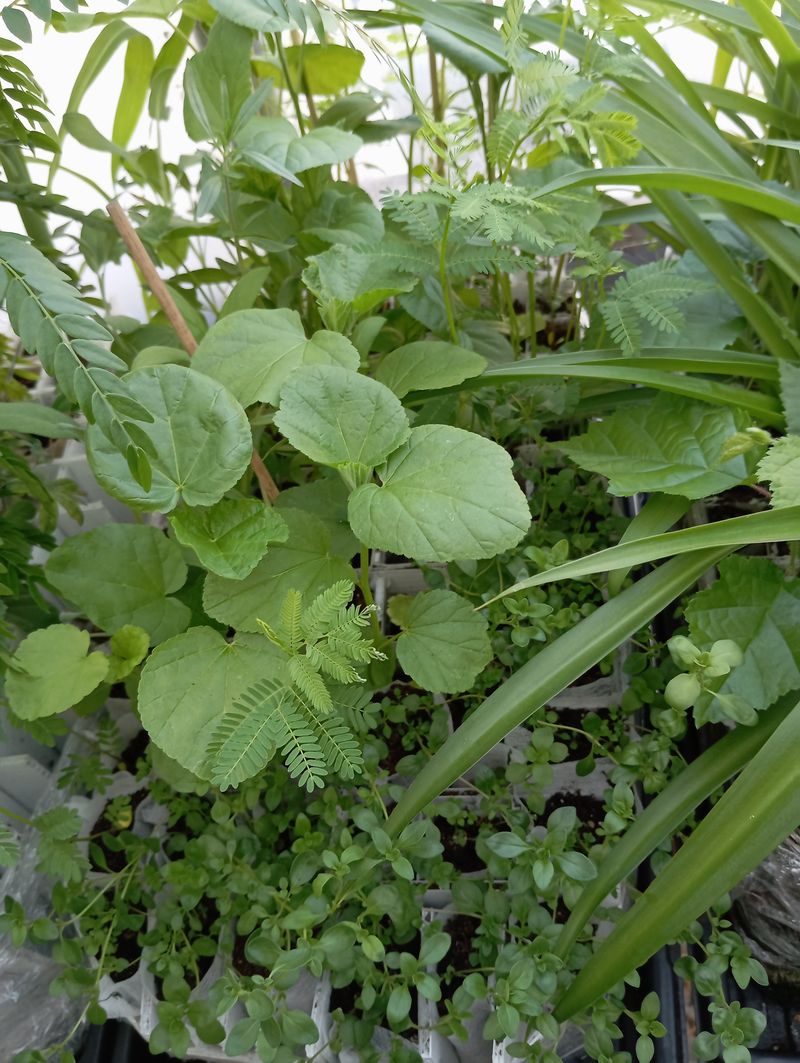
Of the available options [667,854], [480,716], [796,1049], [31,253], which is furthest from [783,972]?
[31,253]

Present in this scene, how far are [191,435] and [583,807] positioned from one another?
0.54 meters

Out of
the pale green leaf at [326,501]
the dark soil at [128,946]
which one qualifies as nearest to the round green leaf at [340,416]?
the pale green leaf at [326,501]

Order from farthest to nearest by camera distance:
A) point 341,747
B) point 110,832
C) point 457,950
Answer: point 110,832 → point 457,950 → point 341,747

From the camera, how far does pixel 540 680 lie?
2.00 ft

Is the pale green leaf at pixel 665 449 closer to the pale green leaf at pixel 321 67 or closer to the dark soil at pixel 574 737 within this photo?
the dark soil at pixel 574 737

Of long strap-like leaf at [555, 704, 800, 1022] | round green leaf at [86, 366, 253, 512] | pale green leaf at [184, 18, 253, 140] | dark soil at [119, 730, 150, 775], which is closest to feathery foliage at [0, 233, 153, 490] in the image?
round green leaf at [86, 366, 253, 512]

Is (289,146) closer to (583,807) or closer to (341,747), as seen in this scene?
(341,747)

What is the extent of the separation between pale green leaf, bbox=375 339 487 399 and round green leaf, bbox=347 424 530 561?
91 mm

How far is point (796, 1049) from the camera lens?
68 cm

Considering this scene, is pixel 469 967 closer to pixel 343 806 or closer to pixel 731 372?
pixel 343 806

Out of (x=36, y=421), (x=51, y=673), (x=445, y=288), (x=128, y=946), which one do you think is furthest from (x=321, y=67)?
(x=128, y=946)

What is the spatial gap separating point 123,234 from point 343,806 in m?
0.54

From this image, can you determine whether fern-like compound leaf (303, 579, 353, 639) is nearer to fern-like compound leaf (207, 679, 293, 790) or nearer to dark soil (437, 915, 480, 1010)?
fern-like compound leaf (207, 679, 293, 790)

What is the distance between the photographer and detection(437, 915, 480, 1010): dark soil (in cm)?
73
